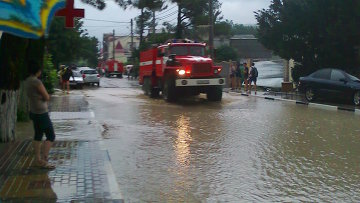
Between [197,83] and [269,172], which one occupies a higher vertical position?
[197,83]

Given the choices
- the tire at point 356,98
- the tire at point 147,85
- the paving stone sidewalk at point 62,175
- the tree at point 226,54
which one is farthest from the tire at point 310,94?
the tree at point 226,54

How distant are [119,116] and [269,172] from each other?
8.48m

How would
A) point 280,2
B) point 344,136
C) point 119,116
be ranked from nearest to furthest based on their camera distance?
point 344,136 < point 119,116 < point 280,2

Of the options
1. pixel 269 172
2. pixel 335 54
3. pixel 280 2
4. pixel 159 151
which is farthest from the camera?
pixel 280 2

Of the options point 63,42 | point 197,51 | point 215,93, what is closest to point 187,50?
point 197,51

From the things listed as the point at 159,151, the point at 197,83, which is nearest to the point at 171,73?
the point at 197,83

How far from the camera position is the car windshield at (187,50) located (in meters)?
20.6

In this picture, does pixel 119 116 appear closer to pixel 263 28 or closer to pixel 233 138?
pixel 233 138

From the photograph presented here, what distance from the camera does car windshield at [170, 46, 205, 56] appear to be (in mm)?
20609

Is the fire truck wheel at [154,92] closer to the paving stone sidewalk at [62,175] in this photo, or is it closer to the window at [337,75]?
the window at [337,75]

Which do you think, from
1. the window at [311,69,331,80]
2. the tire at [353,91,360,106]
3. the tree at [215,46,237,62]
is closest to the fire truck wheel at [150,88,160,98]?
the window at [311,69,331,80]

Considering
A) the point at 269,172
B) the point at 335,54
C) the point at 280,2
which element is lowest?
the point at 269,172

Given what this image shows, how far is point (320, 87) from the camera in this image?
20.1 m

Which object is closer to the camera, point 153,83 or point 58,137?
point 58,137
